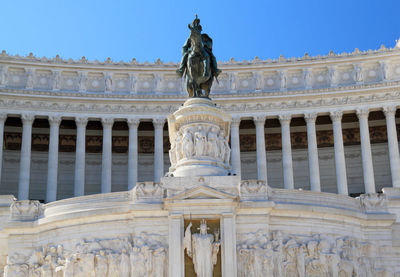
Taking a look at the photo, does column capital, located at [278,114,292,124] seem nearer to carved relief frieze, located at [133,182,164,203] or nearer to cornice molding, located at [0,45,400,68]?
cornice molding, located at [0,45,400,68]

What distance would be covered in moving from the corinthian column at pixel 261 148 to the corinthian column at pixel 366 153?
8.65 m

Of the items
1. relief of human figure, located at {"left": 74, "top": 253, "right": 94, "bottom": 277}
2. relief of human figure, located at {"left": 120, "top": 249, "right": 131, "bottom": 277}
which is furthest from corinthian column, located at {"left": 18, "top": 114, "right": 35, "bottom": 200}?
relief of human figure, located at {"left": 120, "top": 249, "right": 131, "bottom": 277}

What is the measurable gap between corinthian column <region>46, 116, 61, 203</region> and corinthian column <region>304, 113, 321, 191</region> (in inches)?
886

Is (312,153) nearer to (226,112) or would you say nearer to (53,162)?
(226,112)

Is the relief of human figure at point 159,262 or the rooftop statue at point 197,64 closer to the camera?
the relief of human figure at point 159,262

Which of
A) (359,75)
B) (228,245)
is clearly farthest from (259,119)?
(228,245)

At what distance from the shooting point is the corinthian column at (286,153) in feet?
197

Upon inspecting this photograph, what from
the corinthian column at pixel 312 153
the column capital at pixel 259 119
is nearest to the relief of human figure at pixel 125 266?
the corinthian column at pixel 312 153

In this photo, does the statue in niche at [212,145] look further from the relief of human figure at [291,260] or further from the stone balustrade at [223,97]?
the stone balustrade at [223,97]

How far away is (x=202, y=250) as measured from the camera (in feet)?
93.7

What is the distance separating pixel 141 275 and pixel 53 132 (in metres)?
34.7

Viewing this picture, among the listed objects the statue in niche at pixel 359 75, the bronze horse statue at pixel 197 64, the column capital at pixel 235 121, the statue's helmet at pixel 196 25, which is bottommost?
the bronze horse statue at pixel 197 64

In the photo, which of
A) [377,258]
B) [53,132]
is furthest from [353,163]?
[377,258]

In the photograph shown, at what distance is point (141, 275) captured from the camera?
2866cm
